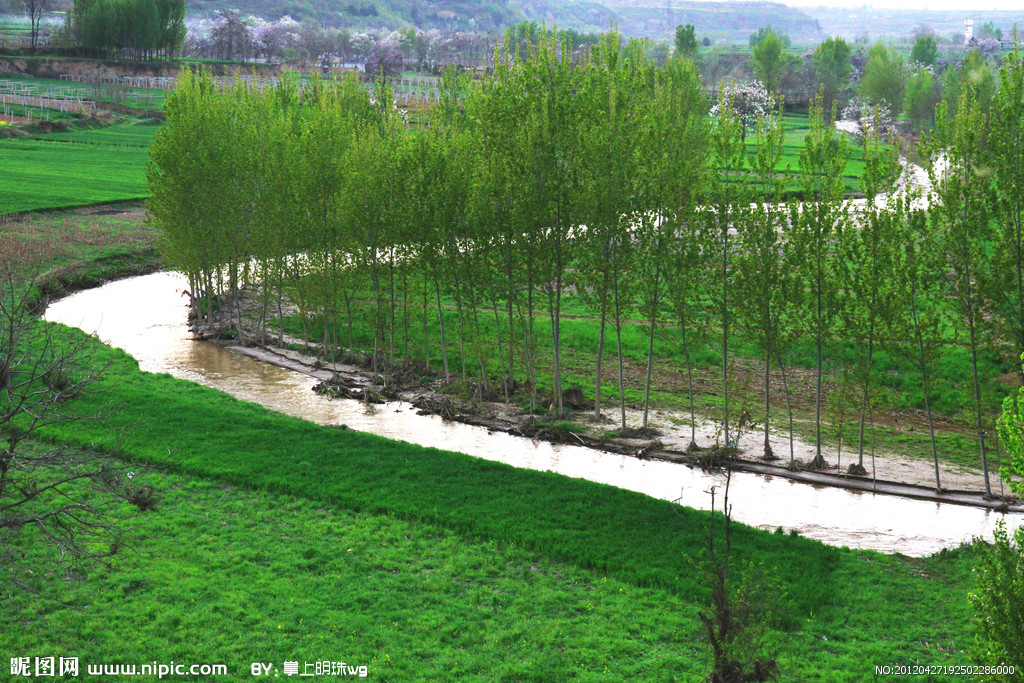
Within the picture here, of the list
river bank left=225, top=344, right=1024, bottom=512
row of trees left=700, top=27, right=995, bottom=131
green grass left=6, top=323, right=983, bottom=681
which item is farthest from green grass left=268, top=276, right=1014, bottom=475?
row of trees left=700, top=27, right=995, bottom=131

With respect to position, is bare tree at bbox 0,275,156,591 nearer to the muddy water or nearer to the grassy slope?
the grassy slope

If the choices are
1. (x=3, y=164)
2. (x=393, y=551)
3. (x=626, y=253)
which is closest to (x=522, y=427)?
(x=626, y=253)

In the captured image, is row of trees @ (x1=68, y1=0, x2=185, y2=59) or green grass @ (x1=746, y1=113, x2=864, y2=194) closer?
green grass @ (x1=746, y1=113, x2=864, y2=194)

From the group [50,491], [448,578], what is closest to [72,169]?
[50,491]

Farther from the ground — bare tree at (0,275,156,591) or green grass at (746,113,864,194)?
green grass at (746,113,864,194)

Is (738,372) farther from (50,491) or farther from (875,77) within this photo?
(875,77)

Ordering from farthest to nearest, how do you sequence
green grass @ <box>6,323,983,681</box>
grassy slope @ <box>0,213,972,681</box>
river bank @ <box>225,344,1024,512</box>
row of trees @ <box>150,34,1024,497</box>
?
river bank @ <box>225,344,1024,512</box> < row of trees @ <box>150,34,1024,497</box> < green grass @ <box>6,323,983,681</box> < grassy slope @ <box>0,213,972,681</box>

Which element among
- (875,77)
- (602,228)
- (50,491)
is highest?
(875,77)

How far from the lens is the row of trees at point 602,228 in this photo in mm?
27328

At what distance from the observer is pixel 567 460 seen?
31.2 m

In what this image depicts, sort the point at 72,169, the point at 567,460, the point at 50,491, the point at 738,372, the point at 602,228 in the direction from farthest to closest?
the point at 72,169
the point at 738,372
the point at 602,228
the point at 567,460
the point at 50,491

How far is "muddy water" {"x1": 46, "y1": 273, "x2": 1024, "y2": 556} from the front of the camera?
25328mm

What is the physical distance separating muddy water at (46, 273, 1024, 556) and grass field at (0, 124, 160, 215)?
84.2 feet

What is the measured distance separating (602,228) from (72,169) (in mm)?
71979
